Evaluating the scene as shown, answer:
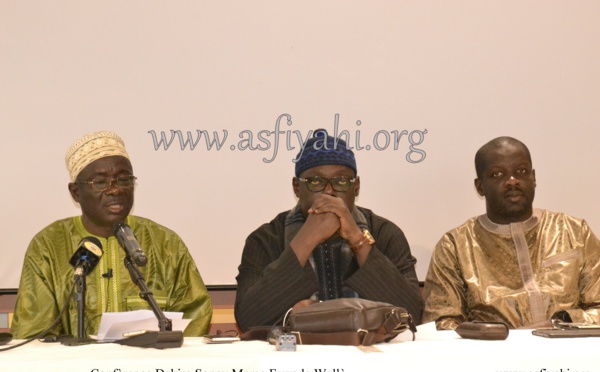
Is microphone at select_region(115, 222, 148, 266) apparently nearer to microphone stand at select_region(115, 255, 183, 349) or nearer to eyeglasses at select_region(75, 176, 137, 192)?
microphone stand at select_region(115, 255, 183, 349)

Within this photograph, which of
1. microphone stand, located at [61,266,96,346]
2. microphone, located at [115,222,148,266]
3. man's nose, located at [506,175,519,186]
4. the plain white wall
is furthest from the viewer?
the plain white wall

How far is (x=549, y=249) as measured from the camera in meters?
4.68

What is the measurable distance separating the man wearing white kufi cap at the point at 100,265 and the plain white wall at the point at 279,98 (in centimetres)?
68

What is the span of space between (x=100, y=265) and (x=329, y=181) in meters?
1.28

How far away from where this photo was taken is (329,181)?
4285 millimetres

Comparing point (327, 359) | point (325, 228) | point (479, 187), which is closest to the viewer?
point (327, 359)

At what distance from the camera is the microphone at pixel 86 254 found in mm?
3299

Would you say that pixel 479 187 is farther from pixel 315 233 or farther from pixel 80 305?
pixel 80 305

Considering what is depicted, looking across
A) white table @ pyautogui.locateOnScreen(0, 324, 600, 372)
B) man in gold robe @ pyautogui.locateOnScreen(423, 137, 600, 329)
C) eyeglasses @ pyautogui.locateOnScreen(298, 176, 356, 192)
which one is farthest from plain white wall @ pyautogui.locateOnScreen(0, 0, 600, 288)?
white table @ pyautogui.locateOnScreen(0, 324, 600, 372)

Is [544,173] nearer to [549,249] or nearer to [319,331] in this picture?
[549,249]

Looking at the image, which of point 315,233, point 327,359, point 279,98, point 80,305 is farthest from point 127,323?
point 279,98

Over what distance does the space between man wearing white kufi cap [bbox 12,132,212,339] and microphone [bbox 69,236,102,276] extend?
0.94 m

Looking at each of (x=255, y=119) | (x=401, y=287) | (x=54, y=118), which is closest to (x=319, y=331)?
(x=401, y=287)

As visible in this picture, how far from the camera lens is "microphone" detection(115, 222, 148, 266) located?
306 centimetres
